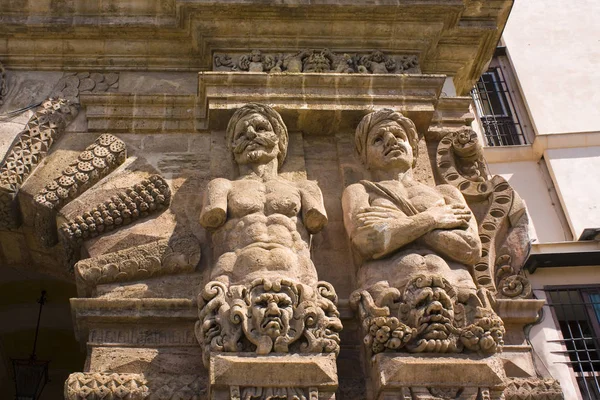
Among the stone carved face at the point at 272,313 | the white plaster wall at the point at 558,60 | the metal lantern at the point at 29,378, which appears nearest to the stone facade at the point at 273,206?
the stone carved face at the point at 272,313

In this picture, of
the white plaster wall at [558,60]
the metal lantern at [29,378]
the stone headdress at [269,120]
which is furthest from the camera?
the white plaster wall at [558,60]

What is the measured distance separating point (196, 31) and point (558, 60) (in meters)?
5.47

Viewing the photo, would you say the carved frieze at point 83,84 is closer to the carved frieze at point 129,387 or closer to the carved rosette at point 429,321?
the carved frieze at point 129,387

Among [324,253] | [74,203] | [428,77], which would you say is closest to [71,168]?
[74,203]

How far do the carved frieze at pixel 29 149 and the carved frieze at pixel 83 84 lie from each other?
5.6 inches

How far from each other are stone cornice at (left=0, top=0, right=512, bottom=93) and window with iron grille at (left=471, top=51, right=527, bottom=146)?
3.24 meters

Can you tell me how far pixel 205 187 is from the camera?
18.4 ft

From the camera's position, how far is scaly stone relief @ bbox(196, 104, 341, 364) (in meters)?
4.38

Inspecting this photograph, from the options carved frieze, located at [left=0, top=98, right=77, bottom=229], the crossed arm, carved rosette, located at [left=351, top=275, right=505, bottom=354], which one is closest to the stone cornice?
carved frieze, located at [left=0, top=98, right=77, bottom=229]

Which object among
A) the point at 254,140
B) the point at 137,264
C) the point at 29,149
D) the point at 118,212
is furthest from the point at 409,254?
the point at 29,149

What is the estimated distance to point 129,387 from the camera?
4.46m

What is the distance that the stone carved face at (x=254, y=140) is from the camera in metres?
5.52

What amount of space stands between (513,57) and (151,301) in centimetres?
685

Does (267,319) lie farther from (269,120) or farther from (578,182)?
(578,182)
